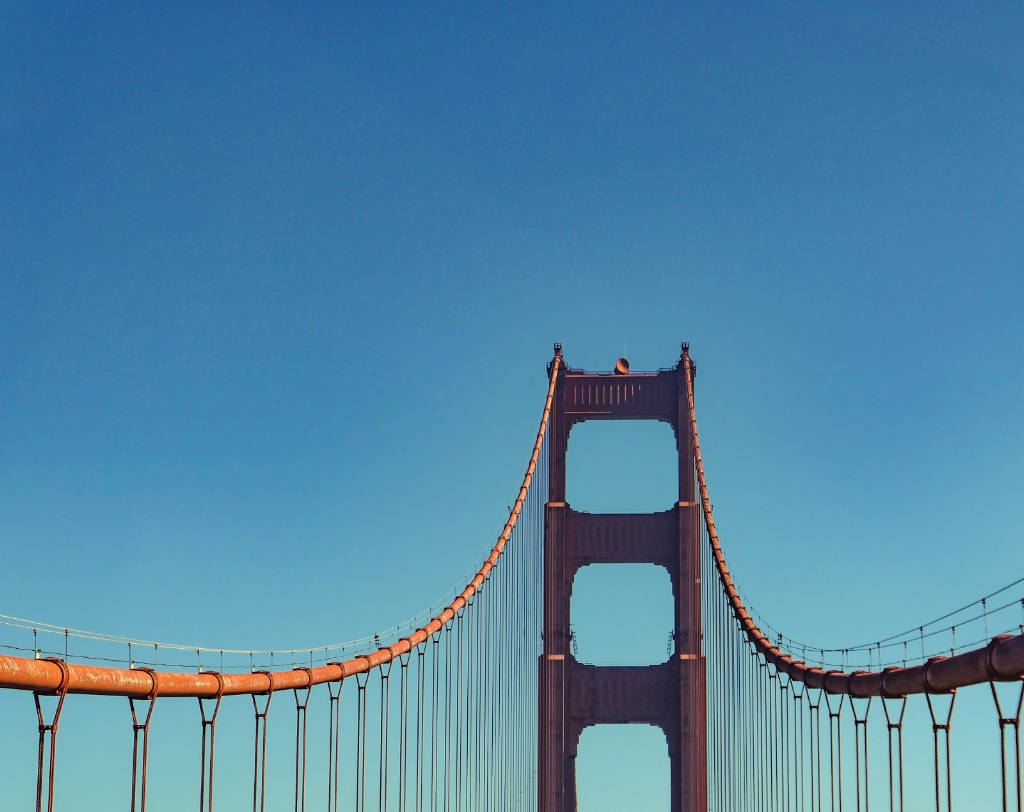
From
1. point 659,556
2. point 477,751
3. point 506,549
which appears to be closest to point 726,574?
point 659,556

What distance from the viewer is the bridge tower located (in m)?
38.3

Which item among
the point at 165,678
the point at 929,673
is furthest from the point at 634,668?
the point at 165,678

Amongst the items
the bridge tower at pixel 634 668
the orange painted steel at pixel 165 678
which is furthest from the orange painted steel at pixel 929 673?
the bridge tower at pixel 634 668

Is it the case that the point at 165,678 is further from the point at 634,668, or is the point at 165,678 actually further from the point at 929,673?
the point at 634,668

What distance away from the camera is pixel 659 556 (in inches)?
1563

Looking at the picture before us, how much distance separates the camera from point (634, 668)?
1545 inches

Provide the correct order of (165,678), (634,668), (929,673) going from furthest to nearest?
1. (634,668)
2. (929,673)
3. (165,678)

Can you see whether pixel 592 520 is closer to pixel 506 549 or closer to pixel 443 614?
pixel 506 549

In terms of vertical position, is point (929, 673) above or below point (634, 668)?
below

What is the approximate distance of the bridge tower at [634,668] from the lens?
3831 cm

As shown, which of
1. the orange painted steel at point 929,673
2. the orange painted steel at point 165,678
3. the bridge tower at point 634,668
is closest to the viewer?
the orange painted steel at point 165,678

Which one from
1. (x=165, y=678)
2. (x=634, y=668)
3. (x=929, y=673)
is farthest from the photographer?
→ (x=634, y=668)

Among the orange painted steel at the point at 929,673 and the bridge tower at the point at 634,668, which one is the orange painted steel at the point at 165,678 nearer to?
the orange painted steel at the point at 929,673

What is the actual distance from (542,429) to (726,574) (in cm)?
546
